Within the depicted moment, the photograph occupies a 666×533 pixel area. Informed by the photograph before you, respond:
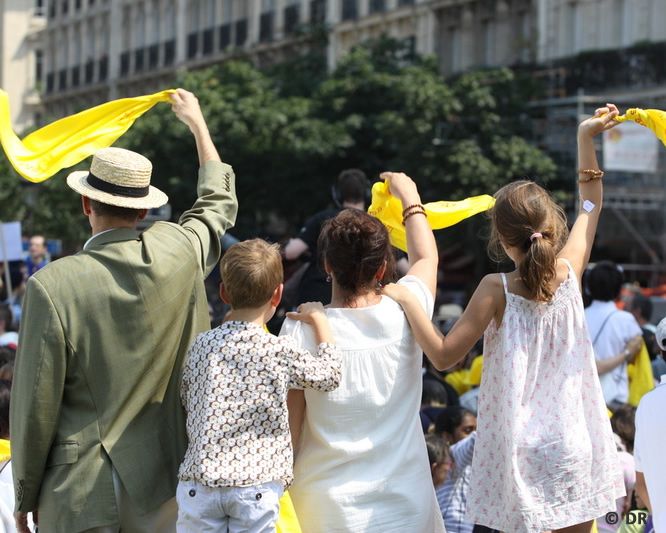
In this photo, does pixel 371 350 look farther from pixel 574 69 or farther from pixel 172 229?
pixel 574 69

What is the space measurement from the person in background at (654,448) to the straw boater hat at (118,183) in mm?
1823

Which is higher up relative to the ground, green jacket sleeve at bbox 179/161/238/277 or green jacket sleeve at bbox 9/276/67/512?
green jacket sleeve at bbox 179/161/238/277

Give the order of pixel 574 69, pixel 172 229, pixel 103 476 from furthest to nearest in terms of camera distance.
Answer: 1. pixel 574 69
2. pixel 172 229
3. pixel 103 476

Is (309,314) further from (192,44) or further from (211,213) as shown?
(192,44)

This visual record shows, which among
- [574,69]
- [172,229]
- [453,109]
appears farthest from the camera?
[574,69]

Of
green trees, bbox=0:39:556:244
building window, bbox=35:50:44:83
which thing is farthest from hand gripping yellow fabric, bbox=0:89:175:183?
building window, bbox=35:50:44:83

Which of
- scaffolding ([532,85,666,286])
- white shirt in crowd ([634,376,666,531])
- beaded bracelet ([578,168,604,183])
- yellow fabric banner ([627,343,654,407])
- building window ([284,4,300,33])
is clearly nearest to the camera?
white shirt in crowd ([634,376,666,531])

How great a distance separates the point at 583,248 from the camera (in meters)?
5.05

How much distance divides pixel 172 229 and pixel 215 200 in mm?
346

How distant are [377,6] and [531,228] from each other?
136 ft

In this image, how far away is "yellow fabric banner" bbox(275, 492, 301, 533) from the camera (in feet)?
14.9

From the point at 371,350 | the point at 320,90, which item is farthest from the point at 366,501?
the point at 320,90

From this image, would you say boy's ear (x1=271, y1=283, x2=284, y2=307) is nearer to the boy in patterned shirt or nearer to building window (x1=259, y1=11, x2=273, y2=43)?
the boy in patterned shirt

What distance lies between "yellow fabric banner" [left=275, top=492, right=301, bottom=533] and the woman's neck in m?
0.69
